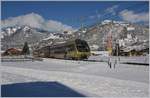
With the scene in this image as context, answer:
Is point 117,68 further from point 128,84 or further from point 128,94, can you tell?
point 128,94

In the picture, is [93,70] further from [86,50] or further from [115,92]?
[86,50]

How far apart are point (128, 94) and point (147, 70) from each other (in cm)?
1109

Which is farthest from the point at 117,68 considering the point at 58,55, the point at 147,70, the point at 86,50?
the point at 58,55

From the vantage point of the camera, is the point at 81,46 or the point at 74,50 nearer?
the point at 74,50

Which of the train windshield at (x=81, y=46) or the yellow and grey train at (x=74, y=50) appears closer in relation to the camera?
the yellow and grey train at (x=74, y=50)

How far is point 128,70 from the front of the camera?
87.8 feet

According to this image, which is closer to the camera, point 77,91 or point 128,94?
point 128,94

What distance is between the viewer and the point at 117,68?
95.3 ft

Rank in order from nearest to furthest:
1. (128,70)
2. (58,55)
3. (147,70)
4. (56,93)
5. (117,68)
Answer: (56,93)
(147,70)
(128,70)
(117,68)
(58,55)

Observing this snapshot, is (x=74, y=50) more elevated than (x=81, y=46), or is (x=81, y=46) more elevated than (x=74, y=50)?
(x=81, y=46)

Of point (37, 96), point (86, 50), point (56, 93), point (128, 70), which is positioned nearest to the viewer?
point (37, 96)

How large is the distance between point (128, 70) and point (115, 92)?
39.4 feet

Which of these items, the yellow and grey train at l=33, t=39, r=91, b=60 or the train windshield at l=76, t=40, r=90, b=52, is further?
the train windshield at l=76, t=40, r=90, b=52

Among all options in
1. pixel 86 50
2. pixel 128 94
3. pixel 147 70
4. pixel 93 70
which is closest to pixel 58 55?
pixel 86 50
